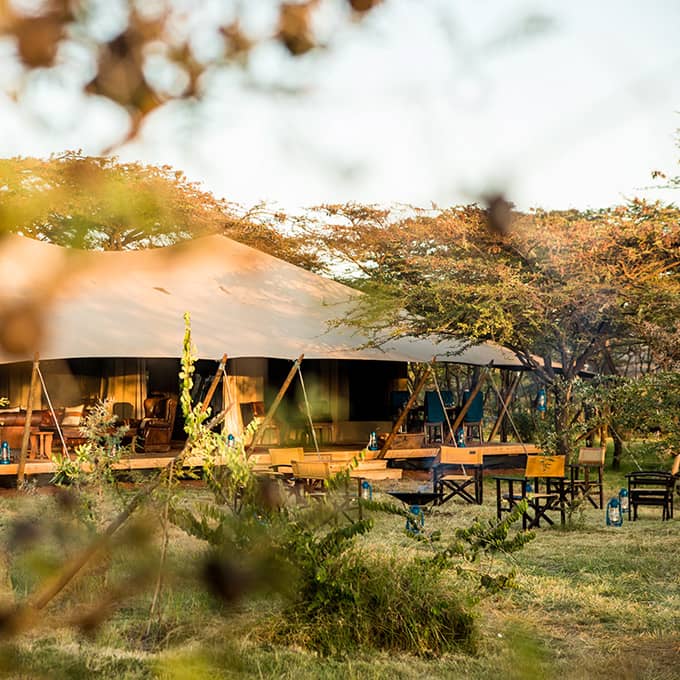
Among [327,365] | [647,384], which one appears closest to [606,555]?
[647,384]

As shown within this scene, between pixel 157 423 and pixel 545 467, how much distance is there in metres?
5.77

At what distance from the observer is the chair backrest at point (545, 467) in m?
9.08

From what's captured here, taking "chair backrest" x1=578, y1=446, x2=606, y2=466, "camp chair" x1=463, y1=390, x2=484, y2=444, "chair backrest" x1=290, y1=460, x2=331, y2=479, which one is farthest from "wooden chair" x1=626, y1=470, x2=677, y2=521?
"camp chair" x1=463, y1=390, x2=484, y2=444

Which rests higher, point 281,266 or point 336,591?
point 281,266

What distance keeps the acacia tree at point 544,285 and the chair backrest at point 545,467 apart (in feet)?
9.58

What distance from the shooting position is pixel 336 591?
4.10 meters

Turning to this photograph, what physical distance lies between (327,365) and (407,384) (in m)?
1.74

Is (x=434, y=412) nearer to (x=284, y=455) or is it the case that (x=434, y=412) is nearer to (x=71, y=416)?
(x=284, y=455)

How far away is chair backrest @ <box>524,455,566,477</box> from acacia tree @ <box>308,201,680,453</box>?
292 centimetres

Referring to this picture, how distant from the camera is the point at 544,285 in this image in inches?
518

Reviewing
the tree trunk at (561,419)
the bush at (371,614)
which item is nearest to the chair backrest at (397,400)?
the tree trunk at (561,419)

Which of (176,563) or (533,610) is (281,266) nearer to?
(533,610)

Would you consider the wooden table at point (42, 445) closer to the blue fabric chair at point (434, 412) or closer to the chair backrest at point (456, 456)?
the chair backrest at point (456, 456)

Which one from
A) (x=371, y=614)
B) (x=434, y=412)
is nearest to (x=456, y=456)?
(x=434, y=412)
